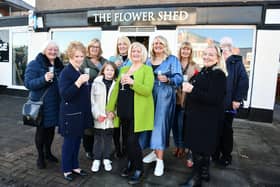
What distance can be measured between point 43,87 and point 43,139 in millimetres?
784

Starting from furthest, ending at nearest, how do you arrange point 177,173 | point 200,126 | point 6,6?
1. point 6,6
2. point 177,173
3. point 200,126

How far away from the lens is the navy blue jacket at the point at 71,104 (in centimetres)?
249

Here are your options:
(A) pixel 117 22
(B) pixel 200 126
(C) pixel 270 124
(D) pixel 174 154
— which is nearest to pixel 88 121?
(B) pixel 200 126

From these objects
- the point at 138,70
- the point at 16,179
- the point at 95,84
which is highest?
the point at 138,70

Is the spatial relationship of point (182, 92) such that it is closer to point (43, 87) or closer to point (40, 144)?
point (43, 87)

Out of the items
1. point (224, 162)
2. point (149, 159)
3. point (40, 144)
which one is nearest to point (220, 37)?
point (224, 162)

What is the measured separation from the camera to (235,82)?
127 inches

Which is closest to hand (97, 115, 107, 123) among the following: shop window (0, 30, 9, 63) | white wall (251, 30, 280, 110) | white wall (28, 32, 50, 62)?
white wall (251, 30, 280, 110)

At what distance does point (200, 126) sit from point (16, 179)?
8.12 feet

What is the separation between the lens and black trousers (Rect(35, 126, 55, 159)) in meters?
3.00

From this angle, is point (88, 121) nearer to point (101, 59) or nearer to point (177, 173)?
point (101, 59)

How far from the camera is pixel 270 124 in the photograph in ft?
19.3

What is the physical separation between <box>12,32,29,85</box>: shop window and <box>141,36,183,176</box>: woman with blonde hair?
298 inches

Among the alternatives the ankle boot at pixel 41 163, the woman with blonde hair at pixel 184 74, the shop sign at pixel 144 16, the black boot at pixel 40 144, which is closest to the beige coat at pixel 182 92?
the woman with blonde hair at pixel 184 74
